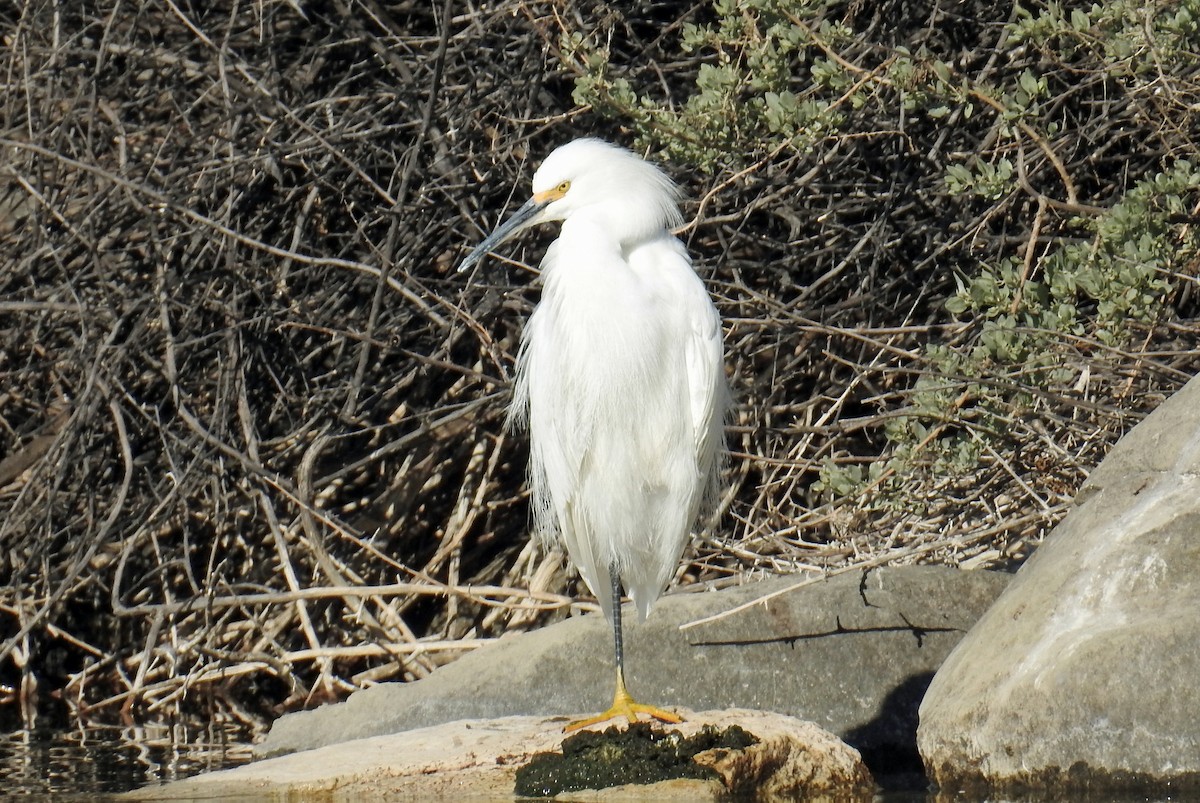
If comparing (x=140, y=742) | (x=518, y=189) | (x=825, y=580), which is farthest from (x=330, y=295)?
(x=825, y=580)

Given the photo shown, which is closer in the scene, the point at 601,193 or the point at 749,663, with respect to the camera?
the point at 601,193

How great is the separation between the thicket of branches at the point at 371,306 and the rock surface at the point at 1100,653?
69 cm

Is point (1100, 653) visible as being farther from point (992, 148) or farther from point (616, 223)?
point (992, 148)

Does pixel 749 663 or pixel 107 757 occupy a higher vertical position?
pixel 749 663

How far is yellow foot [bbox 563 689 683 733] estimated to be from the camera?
3658 mm

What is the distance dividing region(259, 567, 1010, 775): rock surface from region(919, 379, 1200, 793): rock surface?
Answer: 599mm

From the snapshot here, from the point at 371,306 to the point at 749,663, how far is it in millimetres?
1990

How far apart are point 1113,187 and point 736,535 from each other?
2.00 m

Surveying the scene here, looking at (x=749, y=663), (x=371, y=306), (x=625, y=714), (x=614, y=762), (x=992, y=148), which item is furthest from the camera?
(x=371, y=306)

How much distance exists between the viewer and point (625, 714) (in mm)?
3682

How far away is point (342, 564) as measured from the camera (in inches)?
215

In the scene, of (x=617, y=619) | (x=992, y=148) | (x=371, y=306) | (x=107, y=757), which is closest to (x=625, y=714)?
(x=617, y=619)

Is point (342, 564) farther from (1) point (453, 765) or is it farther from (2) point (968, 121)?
(2) point (968, 121)

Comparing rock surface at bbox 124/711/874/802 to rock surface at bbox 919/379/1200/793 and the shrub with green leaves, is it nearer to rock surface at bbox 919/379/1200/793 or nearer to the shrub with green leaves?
rock surface at bbox 919/379/1200/793
